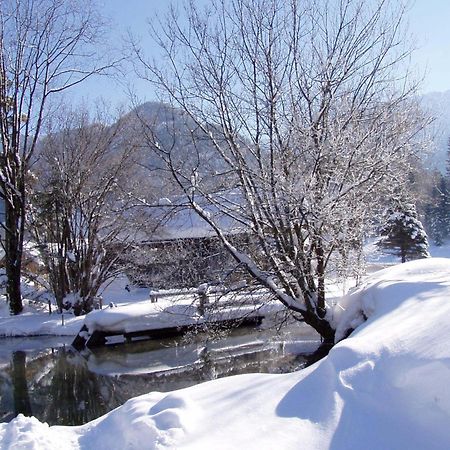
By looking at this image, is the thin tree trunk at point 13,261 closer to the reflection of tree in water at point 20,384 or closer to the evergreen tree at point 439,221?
the reflection of tree in water at point 20,384

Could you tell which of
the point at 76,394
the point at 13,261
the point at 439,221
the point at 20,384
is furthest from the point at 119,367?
the point at 439,221

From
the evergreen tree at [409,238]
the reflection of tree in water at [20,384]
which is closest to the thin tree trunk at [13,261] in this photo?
the reflection of tree in water at [20,384]

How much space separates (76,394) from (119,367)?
6.08 ft

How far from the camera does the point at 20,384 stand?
10383mm

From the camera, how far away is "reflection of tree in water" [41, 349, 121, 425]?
8227 millimetres

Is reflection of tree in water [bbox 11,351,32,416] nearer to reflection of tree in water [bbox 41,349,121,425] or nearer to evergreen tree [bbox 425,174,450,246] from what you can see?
reflection of tree in water [bbox 41,349,121,425]

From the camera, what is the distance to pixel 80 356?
12602mm

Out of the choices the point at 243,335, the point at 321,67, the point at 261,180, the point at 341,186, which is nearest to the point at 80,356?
the point at 243,335

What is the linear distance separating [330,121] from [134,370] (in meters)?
6.52

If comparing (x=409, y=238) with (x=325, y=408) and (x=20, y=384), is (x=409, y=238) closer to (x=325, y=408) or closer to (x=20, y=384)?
(x=20, y=384)

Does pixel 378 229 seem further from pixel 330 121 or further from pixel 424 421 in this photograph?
pixel 424 421

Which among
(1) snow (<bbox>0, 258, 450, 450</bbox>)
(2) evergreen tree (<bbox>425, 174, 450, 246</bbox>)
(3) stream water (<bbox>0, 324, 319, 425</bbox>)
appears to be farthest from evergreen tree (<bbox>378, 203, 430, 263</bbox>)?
(1) snow (<bbox>0, 258, 450, 450</bbox>)

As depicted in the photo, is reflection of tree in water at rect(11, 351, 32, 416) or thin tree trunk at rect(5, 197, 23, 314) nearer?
reflection of tree in water at rect(11, 351, 32, 416)

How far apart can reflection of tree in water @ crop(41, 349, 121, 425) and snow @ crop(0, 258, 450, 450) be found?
363 cm
